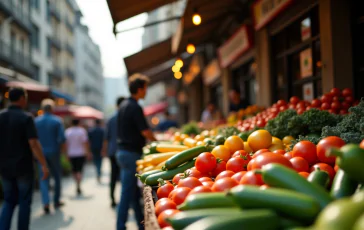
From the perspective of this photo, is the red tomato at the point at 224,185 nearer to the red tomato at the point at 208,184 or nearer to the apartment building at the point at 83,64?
the red tomato at the point at 208,184

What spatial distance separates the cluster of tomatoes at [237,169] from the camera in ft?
6.82

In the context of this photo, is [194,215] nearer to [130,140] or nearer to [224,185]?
[224,185]

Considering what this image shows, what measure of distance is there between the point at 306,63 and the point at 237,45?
265 cm

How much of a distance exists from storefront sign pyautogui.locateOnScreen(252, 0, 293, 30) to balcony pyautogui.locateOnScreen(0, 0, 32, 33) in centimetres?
1846

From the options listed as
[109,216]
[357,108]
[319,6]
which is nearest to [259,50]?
[319,6]

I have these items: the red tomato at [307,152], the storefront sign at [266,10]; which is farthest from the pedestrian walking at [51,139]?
the red tomato at [307,152]

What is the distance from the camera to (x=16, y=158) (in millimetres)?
4664

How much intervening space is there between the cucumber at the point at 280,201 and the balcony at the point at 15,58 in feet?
74.3

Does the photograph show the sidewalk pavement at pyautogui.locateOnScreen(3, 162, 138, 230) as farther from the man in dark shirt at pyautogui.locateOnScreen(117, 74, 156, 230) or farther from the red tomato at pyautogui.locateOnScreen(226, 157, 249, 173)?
the red tomato at pyautogui.locateOnScreen(226, 157, 249, 173)

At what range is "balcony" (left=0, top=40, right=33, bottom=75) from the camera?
70.2 feet

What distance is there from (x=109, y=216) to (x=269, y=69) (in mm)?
4843

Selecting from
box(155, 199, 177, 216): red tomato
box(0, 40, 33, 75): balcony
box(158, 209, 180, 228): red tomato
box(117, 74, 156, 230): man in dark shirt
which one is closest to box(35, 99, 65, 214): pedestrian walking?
box(117, 74, 156, 230): man in dark shirt

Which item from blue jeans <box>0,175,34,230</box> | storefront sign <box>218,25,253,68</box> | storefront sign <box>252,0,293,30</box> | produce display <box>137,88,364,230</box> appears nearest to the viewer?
produce display <box>137,88,364,230</box>

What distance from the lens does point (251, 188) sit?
5.36 feet
